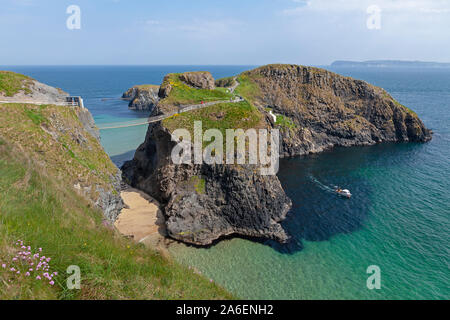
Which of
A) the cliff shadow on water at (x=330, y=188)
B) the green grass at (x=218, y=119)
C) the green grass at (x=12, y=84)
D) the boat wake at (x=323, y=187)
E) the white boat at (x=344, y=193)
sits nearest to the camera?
the green grass at (x=12, y=84)

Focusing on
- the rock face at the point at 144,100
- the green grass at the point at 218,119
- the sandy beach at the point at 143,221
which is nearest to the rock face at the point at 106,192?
the sandy beach at the point at 143,221

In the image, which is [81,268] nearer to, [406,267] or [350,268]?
[350,268]

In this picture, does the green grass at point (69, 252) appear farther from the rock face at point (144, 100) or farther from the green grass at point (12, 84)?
the rock face at point (144, 100)

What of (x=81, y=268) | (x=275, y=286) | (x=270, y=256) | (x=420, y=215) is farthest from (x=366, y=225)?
(x=81, y=268)

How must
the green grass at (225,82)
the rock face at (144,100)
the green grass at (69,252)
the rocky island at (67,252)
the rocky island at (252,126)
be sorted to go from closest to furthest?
the rocky island at (67,252)
the green grass at (69,252)
the rocky island at (252,126)
the green grass at (225,82)
the rock face at (144,100)

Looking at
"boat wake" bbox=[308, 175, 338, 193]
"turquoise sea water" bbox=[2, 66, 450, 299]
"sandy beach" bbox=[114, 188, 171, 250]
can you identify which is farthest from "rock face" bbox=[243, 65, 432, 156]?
"sandy beach" bbox=[114, 188, 171, 250]

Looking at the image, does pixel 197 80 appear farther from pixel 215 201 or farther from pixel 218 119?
pixel 215 201

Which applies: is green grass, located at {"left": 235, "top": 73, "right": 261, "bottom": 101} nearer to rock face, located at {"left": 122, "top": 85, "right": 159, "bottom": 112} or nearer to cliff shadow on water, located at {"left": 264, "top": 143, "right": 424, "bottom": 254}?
cliff shadow on water, located at {"left": 264, "top": 143, "right": 424, "bottom": 254}
